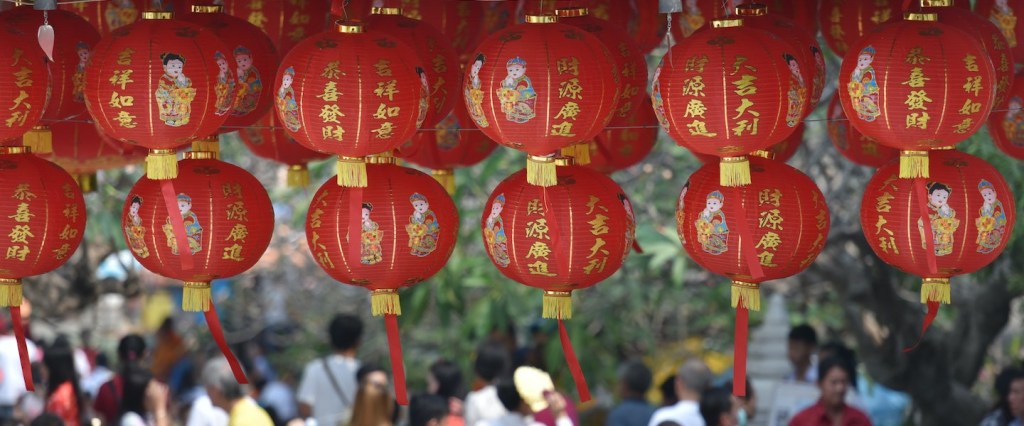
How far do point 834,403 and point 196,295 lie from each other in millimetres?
2870

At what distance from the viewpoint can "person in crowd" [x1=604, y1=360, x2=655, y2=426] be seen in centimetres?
711

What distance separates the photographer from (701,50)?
181 inches

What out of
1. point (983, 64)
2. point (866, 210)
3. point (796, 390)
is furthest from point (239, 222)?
point (796, 390)

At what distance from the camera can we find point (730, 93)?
452cm

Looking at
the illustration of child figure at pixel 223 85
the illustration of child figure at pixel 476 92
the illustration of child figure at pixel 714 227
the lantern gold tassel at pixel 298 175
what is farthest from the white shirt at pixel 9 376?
the illustration of child figure at pixel 714 227

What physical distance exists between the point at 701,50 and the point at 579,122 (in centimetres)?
41

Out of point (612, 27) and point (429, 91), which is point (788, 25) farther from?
point (429, 91)

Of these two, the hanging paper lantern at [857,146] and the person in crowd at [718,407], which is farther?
the person in crowd at [718,407]

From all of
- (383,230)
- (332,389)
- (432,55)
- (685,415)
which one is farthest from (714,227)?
(332,389)

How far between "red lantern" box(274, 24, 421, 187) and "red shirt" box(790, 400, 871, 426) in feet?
9.02

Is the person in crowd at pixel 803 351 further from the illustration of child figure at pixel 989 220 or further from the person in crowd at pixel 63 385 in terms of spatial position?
the person in crowd at pixel 63 385

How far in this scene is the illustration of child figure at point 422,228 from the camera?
5074 millimetres

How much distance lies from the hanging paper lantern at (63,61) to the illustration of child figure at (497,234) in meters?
1.41

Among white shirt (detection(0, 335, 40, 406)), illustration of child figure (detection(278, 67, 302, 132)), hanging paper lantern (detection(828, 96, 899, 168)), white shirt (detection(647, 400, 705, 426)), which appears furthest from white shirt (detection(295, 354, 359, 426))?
illustration of child figure (detection(278, 67, 302, 132))
